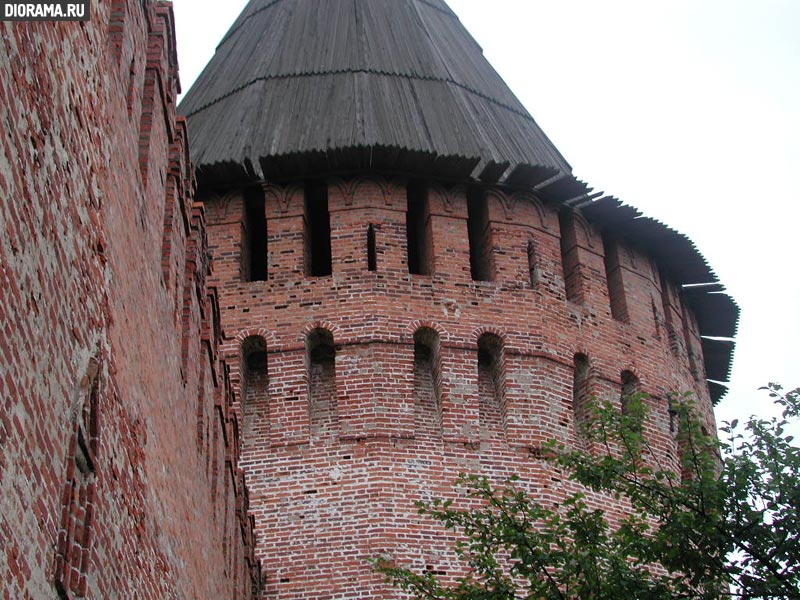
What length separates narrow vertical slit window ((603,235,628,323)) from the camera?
1848cm

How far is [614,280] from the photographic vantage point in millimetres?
18766

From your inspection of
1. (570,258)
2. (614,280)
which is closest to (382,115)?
(570,258)

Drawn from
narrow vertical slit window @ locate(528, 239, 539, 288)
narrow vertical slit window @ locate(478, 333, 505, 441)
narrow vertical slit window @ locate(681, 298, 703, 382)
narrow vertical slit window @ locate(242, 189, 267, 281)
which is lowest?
narrow vertical slit window @ locate(478, 333, 505, 441)

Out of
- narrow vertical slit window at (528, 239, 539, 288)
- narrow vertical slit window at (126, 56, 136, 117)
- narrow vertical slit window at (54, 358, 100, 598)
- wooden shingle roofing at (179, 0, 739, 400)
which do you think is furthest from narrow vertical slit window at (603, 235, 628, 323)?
narrow vertical slit window at (54, 358, 100, 598)

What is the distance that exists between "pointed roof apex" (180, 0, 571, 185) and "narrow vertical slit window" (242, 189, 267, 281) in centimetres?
40

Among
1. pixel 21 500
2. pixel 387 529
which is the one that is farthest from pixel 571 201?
pixel 21 500

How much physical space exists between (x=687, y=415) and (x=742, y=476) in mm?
1014

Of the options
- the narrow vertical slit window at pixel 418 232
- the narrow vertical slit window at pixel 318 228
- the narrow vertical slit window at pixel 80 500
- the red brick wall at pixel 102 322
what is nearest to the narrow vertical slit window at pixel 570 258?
the narrow vertical slit window at pixel 418 232

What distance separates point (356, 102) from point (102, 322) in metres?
11.6

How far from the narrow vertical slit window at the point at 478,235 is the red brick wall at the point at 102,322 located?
6971 mm

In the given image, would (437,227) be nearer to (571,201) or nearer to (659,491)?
(571,201)

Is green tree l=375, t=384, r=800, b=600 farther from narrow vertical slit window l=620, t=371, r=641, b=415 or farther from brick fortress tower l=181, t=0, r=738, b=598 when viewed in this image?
narrow vertical slit window l=620, t=371, r=641, b=415

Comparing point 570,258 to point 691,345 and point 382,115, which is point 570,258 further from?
point 382,115

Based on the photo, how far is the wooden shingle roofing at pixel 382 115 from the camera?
17406mm
